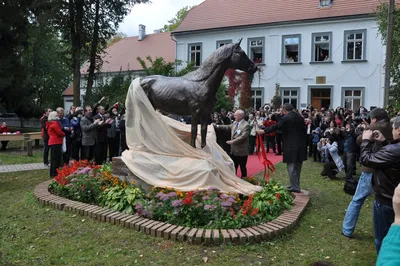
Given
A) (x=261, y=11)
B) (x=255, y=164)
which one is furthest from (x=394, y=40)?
(x=261, y=11)

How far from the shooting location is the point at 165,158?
6.08 meters

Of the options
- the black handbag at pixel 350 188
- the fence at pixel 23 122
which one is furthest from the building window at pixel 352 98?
the fence at pixel 23 122

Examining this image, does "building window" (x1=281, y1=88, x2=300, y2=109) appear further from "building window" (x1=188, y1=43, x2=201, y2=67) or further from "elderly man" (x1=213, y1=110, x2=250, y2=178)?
"elderly man" (x1=213, y1=110, x2=250, y2=178)

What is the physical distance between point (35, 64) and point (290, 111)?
3766 centimetres

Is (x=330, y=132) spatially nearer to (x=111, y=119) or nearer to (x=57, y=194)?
(x=111, y=119)

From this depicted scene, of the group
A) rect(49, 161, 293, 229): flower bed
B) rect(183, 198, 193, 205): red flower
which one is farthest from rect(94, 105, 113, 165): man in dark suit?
rect(183, 198, 193, 205): red flower

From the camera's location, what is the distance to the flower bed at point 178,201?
16.4 ft

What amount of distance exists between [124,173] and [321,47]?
20.6 metres

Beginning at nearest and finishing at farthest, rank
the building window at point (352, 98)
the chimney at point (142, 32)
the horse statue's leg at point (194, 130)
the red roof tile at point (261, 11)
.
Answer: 1. the horse statue's leg at point (194, 130)
2. the building window at point (352, 98)
3. the red roof tile at point (261, 11)
4. the chimney at point (142, 32)

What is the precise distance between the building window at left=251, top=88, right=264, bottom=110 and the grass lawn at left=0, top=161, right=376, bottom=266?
65.0ft

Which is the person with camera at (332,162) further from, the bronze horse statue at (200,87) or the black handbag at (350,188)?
the bronze horse statue at (200,87)

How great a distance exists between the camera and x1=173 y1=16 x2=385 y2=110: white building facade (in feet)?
71.4

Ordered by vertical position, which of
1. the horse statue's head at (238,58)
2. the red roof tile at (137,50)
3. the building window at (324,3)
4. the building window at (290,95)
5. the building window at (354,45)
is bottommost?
the horse statue's head at (238,58)

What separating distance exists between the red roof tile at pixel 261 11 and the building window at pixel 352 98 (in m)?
4.82
